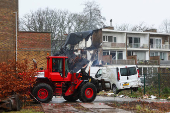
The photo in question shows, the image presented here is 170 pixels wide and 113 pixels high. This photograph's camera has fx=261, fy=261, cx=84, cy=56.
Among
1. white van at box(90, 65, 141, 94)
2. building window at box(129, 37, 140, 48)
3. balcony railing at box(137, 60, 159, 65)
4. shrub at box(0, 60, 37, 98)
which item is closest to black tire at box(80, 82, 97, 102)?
shrub at box(0, 60, 37, 98)

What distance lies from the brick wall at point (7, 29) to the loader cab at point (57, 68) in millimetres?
10559

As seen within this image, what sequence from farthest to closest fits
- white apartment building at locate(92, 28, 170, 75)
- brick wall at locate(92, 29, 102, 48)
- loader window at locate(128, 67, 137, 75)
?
white apartment building at locate(92, 28, 170, 75), brick wall at locate(92, 29, 102, 48), loader window at locate(128, 67, 137, 75)

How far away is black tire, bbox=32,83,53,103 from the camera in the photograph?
14742 millimetres

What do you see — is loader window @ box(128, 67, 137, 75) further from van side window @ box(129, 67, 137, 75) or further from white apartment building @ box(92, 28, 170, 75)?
white apartment building @ box(92, 28, 170, 75)

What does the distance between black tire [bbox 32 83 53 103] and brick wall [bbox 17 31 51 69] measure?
35.4ft

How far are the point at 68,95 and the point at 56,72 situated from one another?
1.60 metres

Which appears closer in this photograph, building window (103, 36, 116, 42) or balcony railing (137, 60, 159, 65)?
balcony railing (137, 60, 159, 65)

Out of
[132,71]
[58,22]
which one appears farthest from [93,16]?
[132,71]

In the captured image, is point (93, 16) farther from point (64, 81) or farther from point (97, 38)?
point (64, 81)

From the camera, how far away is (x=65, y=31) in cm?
5262

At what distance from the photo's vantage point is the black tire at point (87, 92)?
612 inches

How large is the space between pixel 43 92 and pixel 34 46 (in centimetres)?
1202

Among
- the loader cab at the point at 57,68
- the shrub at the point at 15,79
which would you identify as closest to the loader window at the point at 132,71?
the loader cab at the point at 57,68

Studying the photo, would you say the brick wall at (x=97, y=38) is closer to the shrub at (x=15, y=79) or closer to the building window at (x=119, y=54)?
the building window at (x=119, y=54)
